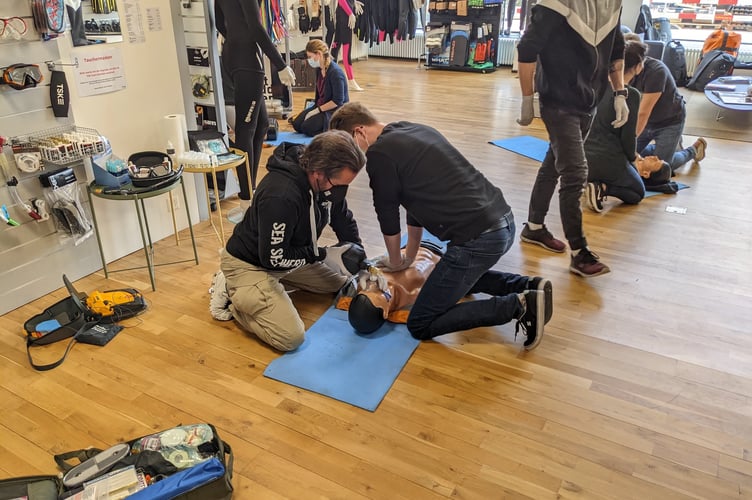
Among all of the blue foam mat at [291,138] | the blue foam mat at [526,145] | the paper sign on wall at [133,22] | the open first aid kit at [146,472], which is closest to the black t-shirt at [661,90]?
the blue foam mat at [526,145]

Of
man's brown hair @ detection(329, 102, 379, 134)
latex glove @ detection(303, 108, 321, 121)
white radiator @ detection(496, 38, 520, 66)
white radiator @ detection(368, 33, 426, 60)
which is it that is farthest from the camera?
white radiator @ detection(368, 33, 426, 60)

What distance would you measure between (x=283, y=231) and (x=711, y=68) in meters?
7.45

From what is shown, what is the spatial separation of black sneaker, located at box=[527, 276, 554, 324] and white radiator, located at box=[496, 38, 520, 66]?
Result: 26.2ft

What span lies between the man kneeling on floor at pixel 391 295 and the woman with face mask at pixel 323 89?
295cm

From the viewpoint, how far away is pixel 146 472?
73.7 inches

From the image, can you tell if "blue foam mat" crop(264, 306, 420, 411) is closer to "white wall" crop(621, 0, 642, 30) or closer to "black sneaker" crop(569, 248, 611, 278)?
"black sneaker" crop(569, 248, 611, 278)

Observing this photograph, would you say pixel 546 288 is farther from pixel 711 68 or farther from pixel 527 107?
pixel 711 68

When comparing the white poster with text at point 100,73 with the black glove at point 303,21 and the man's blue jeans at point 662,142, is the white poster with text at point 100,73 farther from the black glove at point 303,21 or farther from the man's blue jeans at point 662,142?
the black glove at point 303,21

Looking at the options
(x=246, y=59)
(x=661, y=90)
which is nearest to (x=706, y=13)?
(x=661, y=90)

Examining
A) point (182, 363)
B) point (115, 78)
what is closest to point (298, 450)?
point (182, 363)

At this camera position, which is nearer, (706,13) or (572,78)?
(572,78)

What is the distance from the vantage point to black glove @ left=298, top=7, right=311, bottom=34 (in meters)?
7.84

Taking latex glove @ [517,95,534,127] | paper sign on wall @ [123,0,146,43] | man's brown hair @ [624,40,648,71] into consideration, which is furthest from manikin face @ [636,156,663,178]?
paper sign on wall @ [123,0,146,43]

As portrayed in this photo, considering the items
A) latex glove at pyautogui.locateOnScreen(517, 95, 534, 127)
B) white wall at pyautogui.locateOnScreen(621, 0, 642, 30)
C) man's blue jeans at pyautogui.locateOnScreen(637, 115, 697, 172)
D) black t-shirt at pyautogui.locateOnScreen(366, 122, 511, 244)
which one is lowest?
man's blue jeans at pyautogui.locateOnScreen(637, 115, 697, 172)
